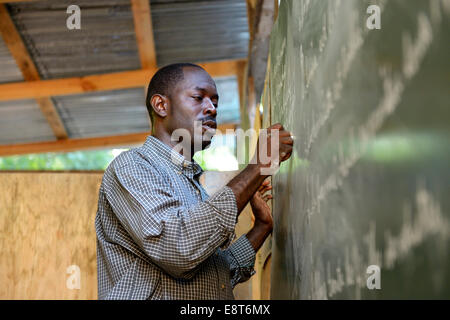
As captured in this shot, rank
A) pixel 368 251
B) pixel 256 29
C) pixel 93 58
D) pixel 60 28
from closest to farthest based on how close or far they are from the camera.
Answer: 1. pixel 368 251
2. pixel 256 29
3. pixel 60 28
4. pixel 93 58

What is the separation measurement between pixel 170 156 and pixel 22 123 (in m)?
6.74

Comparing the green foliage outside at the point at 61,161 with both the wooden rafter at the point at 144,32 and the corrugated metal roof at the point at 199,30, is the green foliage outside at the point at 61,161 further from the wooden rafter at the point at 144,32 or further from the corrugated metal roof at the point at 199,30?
the wooden rafter at the point at 144,32

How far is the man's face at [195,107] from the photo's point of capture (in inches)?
106

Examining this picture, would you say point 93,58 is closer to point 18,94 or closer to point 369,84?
point 18,94

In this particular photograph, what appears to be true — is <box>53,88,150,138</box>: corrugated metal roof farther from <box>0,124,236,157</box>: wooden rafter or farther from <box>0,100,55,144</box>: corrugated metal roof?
<box>0,100,55,144</box>: corrugated metal roof

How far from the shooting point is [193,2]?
265 inches

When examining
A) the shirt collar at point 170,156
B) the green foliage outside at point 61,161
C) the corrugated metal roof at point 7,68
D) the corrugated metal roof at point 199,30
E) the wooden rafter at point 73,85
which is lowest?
the shirt collar at point 170,156

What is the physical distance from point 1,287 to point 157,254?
3.37m

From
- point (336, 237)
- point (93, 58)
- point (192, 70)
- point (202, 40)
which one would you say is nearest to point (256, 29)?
point (202, 40)

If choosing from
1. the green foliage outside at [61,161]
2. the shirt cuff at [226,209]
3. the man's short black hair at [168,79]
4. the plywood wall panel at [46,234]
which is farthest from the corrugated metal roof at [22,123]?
the green foliage outside at [61,161]

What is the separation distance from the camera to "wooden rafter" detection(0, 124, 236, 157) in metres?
9.33

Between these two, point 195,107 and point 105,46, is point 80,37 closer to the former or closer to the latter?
point 105,46

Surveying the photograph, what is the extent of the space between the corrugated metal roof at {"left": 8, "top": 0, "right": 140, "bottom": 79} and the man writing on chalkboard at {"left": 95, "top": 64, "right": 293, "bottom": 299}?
4.07m

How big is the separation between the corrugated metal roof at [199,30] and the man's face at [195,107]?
13.5 feet
